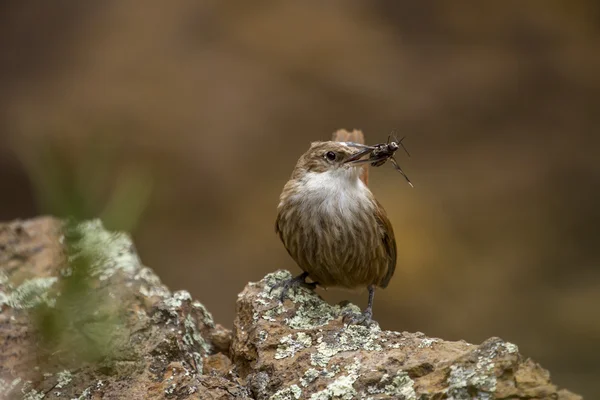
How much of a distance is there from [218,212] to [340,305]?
20.2 ft

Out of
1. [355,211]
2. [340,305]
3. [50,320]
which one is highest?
[355,211]

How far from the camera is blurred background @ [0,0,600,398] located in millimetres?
9477

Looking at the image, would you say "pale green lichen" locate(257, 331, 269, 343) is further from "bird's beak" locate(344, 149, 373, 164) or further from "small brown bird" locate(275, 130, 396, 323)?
"bird's beak" locate(344, 149, 373, 164)

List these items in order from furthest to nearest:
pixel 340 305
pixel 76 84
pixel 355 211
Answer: pixel 76 84 < pixel 355 211 < pixel 340 305

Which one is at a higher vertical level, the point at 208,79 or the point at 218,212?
the point at 208,79

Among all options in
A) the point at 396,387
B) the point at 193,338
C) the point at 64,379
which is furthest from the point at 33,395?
the point at 396,387

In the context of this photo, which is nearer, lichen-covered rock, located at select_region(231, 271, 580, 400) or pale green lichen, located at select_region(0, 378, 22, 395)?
lichen-covered rock, located at select_region(231, 271, 580, 400)

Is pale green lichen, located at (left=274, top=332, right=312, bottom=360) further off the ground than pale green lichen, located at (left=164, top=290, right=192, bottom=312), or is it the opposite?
pale green lichen, located at (left=164, top=290, right=192, bottom=312)

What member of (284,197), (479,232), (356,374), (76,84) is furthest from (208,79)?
(356,374)

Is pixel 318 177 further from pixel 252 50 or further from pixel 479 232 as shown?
pixel 252 50

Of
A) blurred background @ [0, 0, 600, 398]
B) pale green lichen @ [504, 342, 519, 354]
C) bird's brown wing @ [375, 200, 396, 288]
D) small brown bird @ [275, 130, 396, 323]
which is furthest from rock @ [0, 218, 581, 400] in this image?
blurred background @ [0, 0, 600, 398]

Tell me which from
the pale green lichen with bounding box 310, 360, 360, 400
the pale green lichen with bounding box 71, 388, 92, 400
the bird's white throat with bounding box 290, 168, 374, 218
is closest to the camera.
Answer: the pale green lichen with bounding box 310, 360, 360, 400

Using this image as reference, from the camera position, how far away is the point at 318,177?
14.8 ft

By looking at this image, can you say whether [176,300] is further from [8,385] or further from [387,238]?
[387,238]
